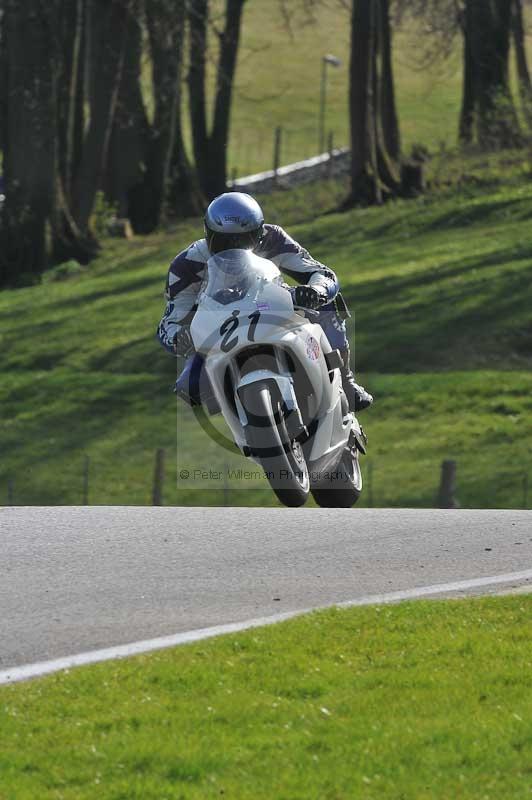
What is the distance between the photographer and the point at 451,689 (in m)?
7.07

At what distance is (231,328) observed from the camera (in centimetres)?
1073

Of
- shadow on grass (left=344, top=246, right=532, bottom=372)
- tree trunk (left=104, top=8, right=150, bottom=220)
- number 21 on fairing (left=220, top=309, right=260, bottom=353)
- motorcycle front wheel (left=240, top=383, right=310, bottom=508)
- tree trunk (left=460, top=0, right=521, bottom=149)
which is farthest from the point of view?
tree trunk (left=104, top=8, right=150, bottom=220)

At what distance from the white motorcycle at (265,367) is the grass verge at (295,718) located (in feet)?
8.40

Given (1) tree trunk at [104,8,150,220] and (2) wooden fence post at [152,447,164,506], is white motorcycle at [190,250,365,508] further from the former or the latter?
(1) tree trunk at [104,8,150,220]

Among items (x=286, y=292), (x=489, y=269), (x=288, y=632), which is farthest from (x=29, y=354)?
(x=288, y=632)

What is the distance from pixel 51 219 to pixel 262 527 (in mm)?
28427

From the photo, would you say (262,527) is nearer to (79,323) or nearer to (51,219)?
(79,323)

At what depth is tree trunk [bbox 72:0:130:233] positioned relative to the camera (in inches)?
1553

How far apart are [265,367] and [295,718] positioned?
4324 mm

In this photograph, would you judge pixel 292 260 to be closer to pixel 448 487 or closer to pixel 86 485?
pixel 448 487

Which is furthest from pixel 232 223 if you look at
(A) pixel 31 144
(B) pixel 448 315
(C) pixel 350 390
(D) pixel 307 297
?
(A) pixel 31 144

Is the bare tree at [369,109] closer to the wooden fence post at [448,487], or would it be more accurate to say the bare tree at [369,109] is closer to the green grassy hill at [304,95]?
the wooden fence post at [448,487]

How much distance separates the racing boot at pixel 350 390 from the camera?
12151 mm

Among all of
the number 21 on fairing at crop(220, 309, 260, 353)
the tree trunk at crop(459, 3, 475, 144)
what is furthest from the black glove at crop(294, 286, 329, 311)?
the tree trunk at crop(459, 3, 475, 144)
